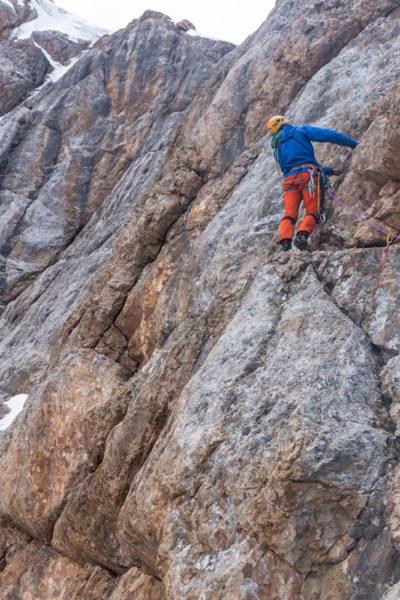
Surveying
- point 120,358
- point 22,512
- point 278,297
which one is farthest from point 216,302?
point 22,512

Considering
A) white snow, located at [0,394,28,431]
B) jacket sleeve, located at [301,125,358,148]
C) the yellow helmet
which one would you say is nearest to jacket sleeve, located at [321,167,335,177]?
jacket sleeve, located at [301,125,358,148]

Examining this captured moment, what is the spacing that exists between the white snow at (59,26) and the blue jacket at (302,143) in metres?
36.1

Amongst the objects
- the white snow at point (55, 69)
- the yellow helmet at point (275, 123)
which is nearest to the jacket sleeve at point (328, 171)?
the yellow helmet at point (275, 123)

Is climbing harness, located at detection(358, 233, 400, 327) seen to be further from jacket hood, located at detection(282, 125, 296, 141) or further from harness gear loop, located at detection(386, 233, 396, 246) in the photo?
jacket hood, located at detection(282, 125, 296, 141)

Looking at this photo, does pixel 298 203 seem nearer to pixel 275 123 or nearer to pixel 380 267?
pixel 275 123

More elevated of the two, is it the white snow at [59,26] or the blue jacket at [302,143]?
the white snow at [59,26]

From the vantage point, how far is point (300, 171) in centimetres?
816

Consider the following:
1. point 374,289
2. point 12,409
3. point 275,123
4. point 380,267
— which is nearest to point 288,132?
point 275,123

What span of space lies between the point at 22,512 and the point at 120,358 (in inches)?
135

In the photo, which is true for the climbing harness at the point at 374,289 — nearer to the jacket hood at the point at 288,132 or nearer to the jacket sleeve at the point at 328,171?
the jacket sleeve at the point at 328,171

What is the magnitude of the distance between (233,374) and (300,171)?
12.2 feet

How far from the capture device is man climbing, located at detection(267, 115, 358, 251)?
771cm

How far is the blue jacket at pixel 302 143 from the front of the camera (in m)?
8.11

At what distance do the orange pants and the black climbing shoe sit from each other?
0.30ft
